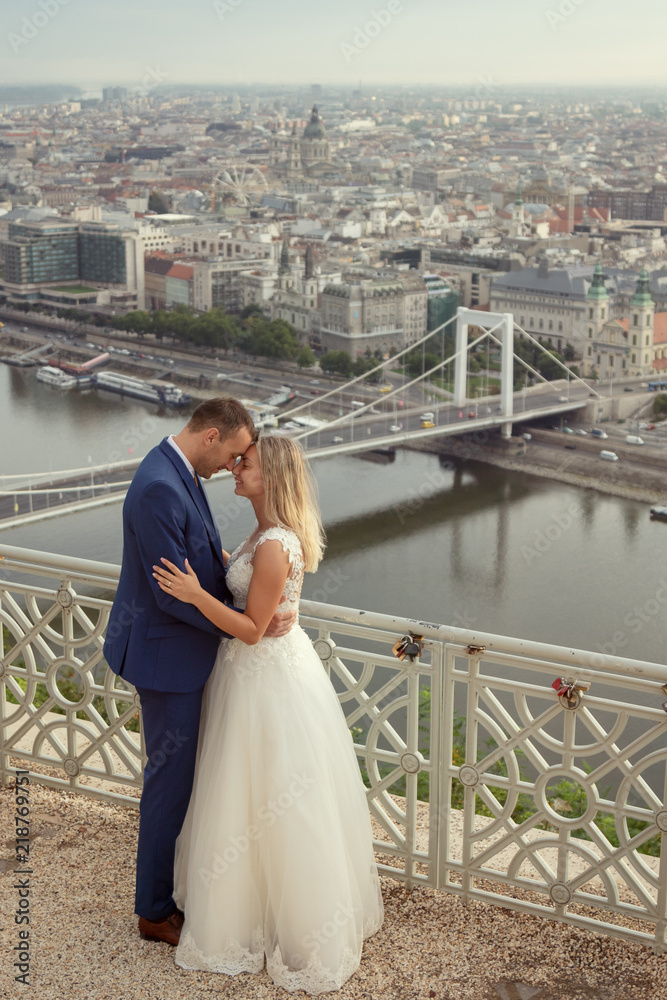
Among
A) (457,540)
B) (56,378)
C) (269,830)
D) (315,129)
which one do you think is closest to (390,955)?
(269,830)

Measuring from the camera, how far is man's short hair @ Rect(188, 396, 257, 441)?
0.70 meters

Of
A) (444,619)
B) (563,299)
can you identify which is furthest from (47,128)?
(444,619)

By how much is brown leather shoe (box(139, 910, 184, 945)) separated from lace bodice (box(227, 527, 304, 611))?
199 mm

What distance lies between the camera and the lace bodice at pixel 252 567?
0.70 meters

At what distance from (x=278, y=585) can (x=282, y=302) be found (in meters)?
13.9

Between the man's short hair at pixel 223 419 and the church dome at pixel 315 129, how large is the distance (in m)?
27.8

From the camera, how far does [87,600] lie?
903 millimetres

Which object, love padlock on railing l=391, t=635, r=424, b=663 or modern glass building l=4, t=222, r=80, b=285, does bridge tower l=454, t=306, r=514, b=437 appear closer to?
modern glass building l=4, t=222, r=80, b=285

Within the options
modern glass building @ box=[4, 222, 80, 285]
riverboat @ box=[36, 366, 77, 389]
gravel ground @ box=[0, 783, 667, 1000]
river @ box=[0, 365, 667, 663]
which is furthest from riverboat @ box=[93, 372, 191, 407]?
gravel ground @ box=[0, 783, 667, 1000]

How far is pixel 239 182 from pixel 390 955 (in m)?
25.3

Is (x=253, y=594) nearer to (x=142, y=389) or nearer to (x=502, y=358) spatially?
(x=502, y=358)

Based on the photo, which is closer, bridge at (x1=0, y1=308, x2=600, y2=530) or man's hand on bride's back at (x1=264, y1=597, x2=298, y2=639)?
man's hand on bride's back at (x1=264, y1=597, x2=298, y2=639)

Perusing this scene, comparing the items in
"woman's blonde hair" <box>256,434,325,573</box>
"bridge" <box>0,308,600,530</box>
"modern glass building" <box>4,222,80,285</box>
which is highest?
"woman's blonde hair" <box>256,434,325,573</box>

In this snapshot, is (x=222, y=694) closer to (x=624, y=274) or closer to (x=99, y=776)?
(x=99, y=776)
